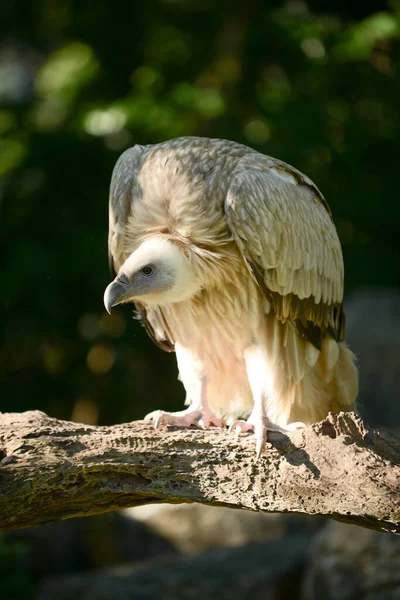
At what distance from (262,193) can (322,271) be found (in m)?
0.80

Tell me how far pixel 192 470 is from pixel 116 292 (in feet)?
3.77

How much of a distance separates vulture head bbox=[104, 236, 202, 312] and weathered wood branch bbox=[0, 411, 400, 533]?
3.13 feet

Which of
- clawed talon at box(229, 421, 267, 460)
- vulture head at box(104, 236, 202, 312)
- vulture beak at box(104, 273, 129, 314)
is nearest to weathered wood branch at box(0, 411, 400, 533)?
clawed talon at box(229, 421, 267, 460)

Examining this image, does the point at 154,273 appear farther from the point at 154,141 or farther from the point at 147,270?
the point at 154,141

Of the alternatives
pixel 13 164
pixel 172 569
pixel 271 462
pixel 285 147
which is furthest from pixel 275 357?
pixel 13 164

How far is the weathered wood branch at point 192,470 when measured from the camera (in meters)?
3.45

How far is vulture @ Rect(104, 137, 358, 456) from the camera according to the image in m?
4.56

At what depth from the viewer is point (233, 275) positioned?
474cm

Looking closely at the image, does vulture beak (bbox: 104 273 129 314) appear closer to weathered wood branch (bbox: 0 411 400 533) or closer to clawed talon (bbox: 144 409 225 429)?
clawed talon (bbox: 144 409 225 429)

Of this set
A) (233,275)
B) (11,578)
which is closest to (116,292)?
(233,275)

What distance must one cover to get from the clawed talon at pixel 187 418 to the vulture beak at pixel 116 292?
24.3 inches

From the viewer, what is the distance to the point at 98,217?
9461 mm

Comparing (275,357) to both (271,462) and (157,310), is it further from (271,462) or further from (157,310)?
(271,462)

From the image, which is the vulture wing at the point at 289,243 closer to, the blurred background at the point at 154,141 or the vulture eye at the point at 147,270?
the vulture eye at the point at 147,270
